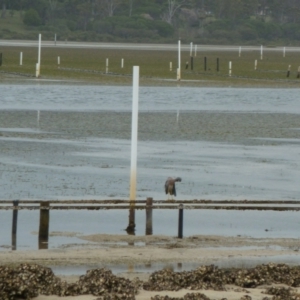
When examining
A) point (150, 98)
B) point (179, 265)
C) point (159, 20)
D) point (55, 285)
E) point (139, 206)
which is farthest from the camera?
point (159, 20)

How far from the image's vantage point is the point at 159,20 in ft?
484

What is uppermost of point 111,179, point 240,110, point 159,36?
point 159,36

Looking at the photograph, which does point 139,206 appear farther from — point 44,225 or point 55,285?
point 55,285

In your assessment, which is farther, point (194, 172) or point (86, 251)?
point (194, 172)

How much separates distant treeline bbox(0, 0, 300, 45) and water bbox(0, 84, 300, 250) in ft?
286

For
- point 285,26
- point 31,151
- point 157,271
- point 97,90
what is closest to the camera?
point 157,271

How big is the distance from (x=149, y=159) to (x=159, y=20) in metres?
122

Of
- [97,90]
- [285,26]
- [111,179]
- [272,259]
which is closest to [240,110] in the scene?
[97,90]

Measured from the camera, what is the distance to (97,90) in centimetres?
5294

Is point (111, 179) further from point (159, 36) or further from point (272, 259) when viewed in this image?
point (159, 36)

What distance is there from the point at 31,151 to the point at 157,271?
14.4 meters

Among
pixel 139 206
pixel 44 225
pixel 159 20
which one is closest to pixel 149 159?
pixel 139 206

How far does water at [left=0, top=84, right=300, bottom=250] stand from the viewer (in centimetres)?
1869

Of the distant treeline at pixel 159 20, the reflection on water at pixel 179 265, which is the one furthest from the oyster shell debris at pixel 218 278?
the distant treeline at pixel 159 20
